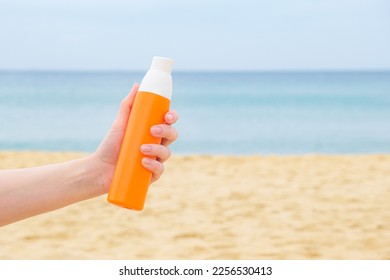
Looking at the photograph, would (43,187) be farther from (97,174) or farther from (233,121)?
(233,121)

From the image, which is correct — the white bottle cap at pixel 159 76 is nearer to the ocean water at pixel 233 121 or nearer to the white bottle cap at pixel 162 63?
the white bottle cap at pixel 162 63

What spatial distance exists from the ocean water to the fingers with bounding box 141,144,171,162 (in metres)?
9.26

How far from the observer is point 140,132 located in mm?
1336

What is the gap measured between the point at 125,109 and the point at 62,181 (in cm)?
22

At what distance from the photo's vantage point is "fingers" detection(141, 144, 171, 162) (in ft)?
4.38

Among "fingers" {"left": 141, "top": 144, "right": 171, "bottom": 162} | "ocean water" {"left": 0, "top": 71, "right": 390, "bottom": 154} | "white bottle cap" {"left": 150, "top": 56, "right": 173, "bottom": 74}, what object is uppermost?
"ocean water" {"left": 0, "top": 71, "right": 390, "bottom": 154}

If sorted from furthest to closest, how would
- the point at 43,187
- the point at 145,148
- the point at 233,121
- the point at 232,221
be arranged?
the point at 233,121 < the point at 232,221 < the point at 43,187 < the point at 145,148

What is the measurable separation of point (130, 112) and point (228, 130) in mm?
13082

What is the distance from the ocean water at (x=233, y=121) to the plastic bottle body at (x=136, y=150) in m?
9.28

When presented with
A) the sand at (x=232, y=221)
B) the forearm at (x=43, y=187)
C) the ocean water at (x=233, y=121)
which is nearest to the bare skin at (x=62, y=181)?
the forearm at (x=43, y=187)

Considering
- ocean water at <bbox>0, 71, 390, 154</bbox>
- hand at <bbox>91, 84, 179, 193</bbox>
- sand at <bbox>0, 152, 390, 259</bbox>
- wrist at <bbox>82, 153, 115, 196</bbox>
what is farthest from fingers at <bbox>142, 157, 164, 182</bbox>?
ocean water at <bbox>0, 71, 390, 154</bbox>

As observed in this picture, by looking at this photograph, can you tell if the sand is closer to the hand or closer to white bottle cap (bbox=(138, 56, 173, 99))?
the hand

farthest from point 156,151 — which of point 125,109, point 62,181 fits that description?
point 62,181

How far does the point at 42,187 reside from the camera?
144 cm
